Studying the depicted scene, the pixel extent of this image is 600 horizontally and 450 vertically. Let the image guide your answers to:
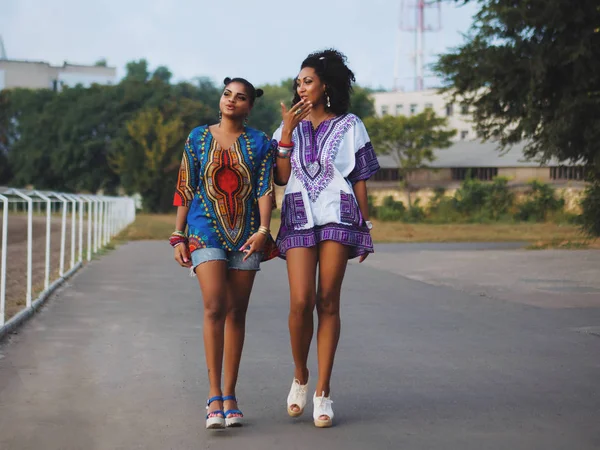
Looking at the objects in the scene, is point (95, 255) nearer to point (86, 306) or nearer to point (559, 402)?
point (86, 306)

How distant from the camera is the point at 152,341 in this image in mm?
9703

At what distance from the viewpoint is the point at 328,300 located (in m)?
6.07

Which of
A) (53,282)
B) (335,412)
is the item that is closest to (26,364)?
(335,412)

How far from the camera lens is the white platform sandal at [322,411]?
5.88 meters

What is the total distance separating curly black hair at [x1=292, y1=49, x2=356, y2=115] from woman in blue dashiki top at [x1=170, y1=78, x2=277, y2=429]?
395 mm

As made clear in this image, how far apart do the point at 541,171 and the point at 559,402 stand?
71.3 metres

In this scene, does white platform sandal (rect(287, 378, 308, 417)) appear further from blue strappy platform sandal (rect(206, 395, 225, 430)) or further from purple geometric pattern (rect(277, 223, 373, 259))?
purple geometric pattern (rect(277, 223, 373, 259))

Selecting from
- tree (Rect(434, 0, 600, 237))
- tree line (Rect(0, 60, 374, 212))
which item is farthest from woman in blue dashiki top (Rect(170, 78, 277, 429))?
tree line (Rect(0, 60, 374, 212))

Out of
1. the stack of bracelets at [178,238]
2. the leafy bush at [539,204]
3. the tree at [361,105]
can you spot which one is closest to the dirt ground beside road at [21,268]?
the stack of bracelets at [178,238]

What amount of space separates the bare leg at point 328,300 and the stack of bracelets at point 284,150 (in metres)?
0.51

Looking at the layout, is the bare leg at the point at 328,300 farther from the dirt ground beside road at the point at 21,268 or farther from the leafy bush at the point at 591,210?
the leafy bush at the point at 591,210

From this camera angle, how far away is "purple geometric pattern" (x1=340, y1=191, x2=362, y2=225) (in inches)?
238

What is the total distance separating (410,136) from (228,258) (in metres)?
71.4

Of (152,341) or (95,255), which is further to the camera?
(95,255)
